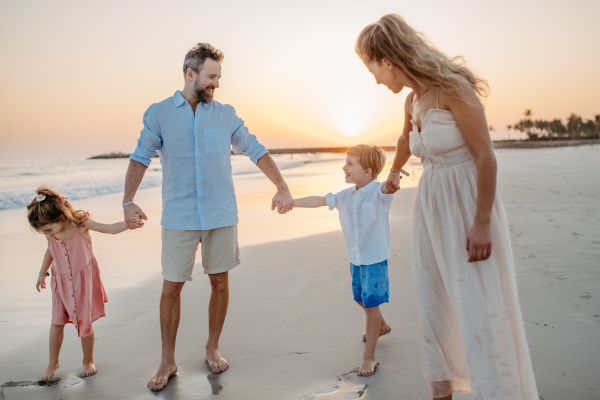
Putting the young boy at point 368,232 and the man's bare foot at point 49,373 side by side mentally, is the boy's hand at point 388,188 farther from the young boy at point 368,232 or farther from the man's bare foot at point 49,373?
the man's bare foot at point 49,373

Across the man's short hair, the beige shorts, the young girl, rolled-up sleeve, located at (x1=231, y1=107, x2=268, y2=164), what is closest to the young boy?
rolled-up sleeve, located at (x1=231, y1=107, x2=268, y2=164)

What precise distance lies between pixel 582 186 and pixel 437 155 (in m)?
11.9

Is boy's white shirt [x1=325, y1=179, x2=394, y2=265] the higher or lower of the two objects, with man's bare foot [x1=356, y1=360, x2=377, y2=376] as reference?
higher

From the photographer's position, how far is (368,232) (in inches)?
116

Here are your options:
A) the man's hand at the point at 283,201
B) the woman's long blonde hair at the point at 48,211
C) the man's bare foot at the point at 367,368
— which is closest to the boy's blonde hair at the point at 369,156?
the man's hand at the point at 283,201

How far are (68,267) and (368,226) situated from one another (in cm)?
218

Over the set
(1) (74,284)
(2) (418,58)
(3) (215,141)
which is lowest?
(1) (74,284)

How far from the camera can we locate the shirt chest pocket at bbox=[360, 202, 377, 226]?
295cm

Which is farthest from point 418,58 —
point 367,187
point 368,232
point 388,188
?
point 368,232

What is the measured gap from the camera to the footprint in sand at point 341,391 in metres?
2.56

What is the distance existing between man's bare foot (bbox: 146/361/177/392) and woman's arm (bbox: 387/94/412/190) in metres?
1.98

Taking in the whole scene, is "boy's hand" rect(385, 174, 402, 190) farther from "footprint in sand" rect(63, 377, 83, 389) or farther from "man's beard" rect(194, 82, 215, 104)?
"footprint in sand" rect(63, 377, 83, 389)

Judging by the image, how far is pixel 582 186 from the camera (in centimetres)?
1150

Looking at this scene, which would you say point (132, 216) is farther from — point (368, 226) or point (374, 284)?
point (374, 284)
